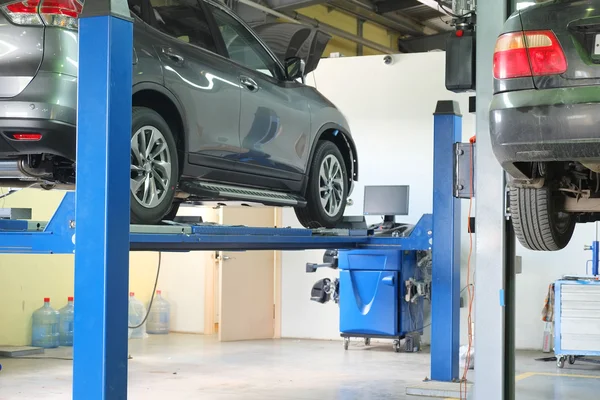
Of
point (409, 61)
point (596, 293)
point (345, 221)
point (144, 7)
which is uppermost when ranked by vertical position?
point (409, 61)

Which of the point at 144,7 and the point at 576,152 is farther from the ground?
the point at 144,7

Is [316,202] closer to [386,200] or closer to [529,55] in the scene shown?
[386,200]

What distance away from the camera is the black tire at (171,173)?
13.2ft

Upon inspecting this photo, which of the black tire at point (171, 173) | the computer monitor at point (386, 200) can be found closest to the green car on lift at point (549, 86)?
the black tire at point (171, 173)

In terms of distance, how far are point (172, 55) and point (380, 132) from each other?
555 cm

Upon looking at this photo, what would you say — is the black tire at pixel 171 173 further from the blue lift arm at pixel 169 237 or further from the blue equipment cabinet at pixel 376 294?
the blue equipment cabinet at pixel 376 294

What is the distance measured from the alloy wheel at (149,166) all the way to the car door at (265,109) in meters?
0.82

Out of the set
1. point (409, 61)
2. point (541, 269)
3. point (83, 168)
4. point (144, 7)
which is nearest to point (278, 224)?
point (409, 61)

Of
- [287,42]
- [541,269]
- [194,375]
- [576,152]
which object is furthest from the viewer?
[541,269]

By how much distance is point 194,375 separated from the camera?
23.3ft

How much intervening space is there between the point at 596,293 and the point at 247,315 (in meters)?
4.02

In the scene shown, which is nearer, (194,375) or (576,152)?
(576,152)

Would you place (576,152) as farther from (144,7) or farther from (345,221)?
(345,221)

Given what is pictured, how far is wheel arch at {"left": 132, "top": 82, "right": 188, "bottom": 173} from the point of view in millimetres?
4176
